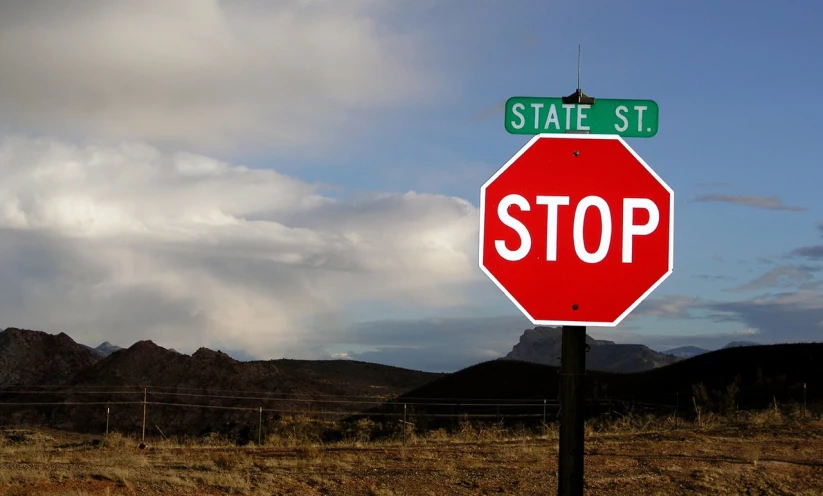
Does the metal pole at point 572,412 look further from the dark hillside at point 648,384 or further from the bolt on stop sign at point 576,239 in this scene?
the dark hillside at point 648,384

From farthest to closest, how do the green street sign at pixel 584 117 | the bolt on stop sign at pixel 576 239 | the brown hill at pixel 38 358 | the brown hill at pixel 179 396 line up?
the brown hill at pixel 38 358, the brown hill at pixel 179 396, the green street sign at pixel 584 117, the bolt on stop sign at pixel 576 239

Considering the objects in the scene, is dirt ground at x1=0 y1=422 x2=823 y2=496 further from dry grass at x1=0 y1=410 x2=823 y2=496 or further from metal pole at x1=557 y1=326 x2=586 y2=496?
metal pole at x1=557 y1=326 x2=586 y2=496

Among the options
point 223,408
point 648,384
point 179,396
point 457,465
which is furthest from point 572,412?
point 648,384

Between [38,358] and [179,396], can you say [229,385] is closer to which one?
[179,396]

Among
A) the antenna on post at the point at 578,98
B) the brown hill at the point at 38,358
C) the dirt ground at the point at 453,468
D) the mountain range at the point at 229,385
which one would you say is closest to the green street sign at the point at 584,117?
the antenna on post at the point at 578,98

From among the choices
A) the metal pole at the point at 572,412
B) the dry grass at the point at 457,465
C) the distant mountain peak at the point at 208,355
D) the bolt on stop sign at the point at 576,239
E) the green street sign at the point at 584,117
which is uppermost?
the green street sign at the point at 584,117

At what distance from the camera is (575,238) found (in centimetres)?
489

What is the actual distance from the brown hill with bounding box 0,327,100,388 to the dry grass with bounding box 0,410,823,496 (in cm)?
2524

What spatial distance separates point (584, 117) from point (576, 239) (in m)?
0.80

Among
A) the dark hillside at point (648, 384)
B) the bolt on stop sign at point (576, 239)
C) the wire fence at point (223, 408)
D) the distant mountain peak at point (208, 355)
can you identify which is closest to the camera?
the bolt on stop sign at point (576, 239)

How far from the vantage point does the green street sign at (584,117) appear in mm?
5148

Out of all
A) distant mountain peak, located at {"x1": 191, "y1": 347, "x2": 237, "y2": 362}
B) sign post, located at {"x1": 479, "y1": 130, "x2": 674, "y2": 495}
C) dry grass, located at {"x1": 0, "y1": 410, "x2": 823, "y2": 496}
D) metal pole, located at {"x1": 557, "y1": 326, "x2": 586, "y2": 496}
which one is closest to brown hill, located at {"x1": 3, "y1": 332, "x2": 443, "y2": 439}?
distant mountain peak, located at {"x1": 191, "y1": 347, "x2": 237, "y2": 362}

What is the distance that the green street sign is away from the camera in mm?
5148

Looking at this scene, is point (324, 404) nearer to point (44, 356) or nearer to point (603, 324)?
point (44, 356)
